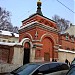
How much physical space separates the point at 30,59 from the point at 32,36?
4640 mm

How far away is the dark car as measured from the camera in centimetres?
862

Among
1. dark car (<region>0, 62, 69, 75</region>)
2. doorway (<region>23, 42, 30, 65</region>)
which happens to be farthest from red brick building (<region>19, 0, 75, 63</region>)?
dark car (<region>0, 62, 69, 75</region>)

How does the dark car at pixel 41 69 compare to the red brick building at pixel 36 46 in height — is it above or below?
below

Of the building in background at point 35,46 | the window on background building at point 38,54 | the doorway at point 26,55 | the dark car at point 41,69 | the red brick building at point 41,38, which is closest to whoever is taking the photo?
the dark car at point 41,69

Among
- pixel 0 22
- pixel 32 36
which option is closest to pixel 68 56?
pixel 32 36

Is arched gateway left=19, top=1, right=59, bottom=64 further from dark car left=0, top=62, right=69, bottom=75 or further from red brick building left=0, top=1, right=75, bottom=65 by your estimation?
dark car left=0, top=62, right=69, bottom=75

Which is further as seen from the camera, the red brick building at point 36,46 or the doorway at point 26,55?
the doorway at point 26,55

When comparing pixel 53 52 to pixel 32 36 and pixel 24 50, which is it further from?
pixel 24 50

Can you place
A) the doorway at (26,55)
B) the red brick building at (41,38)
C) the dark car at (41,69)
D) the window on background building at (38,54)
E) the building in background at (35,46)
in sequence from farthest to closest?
the red brick building at (41,38), the window on background building at (38,54), the doorway at (26,55), the building in background at (35,46), the dark car at (41,69)

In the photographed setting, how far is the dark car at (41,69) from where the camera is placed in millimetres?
8625

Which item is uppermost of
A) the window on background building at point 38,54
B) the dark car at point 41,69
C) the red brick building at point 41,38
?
the red brick building at point 41,38

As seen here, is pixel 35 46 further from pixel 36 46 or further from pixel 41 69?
pixel 41 69

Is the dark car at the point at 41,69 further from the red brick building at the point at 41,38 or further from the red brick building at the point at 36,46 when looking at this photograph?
the red brick building at the point at 41,38

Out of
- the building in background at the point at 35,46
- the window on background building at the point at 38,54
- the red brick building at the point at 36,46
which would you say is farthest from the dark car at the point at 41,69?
the window on background building at the point at 38,54
